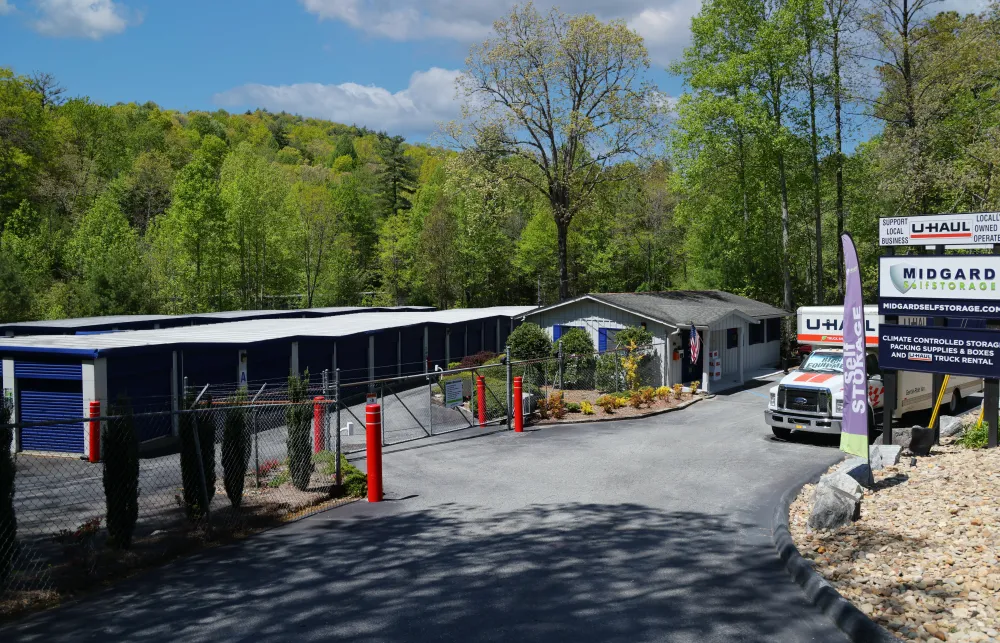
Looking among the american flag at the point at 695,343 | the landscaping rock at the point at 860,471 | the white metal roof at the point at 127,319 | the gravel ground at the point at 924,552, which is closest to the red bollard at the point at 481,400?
the gravel ground at the point at 924,552

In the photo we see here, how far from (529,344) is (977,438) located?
16.1 metres

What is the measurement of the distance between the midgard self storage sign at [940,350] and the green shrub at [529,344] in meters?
14.6

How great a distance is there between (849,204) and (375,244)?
145 feet

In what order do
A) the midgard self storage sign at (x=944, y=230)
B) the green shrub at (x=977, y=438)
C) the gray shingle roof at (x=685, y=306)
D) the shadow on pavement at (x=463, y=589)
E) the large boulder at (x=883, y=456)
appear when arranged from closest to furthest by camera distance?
the shadow on pavement at (x=463, y=589)
the large boulder at (x=883, y=456)
the midgard self storage sign at (x=944, y=230)
the green shrub at (x=977, y=438)
the gray shingle roof at (x=685, y=306)

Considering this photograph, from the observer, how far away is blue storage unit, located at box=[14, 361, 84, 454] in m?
17.6

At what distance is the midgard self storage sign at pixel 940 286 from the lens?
13.0 metres

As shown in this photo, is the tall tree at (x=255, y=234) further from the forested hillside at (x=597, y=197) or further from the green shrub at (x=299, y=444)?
the green shrub at (x=299, y=444)

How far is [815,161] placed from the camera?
39.3 meters

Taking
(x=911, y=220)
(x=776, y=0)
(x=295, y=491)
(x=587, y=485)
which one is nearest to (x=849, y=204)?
(x=776, y=0)

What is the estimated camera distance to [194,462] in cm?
1021

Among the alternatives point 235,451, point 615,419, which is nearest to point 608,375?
point 615,419

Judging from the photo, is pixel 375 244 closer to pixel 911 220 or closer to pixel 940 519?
pixel 911 220

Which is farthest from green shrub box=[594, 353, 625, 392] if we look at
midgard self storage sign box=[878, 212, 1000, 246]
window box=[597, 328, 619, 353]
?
midgard self storage sign box=[878, 212, 1000, 246]

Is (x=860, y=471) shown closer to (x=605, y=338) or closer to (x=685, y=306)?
(x=605, y=338)
